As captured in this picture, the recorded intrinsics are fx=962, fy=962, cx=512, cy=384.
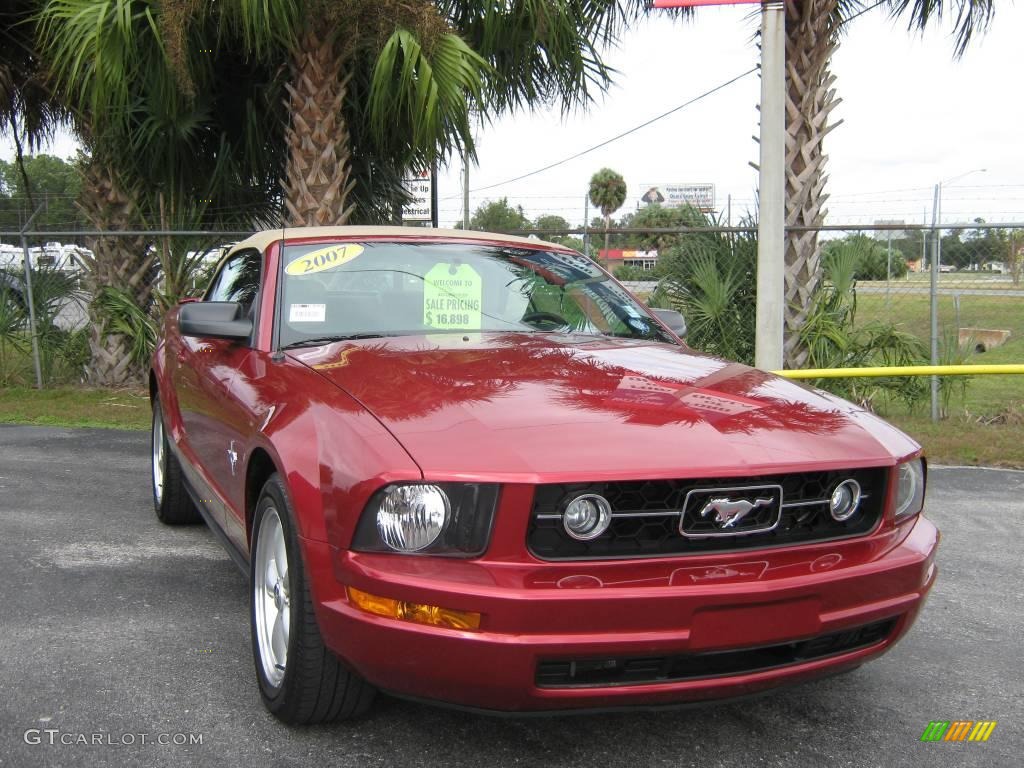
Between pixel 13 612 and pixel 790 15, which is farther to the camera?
pixel 790 15

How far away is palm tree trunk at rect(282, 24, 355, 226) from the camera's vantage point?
8766mm

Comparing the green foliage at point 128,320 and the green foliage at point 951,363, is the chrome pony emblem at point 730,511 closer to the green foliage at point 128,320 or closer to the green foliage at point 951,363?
the green foliage at point 951,363

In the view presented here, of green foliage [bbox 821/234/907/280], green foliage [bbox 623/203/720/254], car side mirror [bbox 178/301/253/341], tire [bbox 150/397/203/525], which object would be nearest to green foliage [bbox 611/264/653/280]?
green foliage [bbox 623/203/720/254]

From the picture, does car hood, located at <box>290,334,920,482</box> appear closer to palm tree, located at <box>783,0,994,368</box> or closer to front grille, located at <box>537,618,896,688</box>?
front grille, located at <box>537,618,896,688</box>

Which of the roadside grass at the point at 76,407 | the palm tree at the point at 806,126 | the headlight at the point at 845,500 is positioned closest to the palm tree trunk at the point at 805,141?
the palm tree at the point at 806,126

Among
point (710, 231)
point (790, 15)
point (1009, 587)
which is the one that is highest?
point (790, 15)

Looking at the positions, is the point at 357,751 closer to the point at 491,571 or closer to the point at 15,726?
the point at 491,571

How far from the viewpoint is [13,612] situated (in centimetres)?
381

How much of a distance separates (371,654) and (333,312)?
66.6 inches

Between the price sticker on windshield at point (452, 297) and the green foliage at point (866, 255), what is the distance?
19.6 feet

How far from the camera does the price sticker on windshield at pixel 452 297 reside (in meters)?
3.85

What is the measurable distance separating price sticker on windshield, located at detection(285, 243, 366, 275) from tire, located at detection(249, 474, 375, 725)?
47.1 inches

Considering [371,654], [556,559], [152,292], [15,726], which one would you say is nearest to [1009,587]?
[556,559]

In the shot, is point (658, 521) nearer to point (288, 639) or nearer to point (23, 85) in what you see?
point (288, 639)
